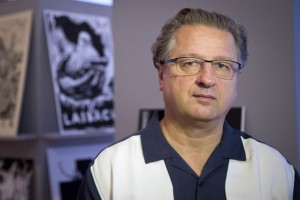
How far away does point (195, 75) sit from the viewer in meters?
1.35

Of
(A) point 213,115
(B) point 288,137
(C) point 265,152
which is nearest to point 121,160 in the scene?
(A) point 213,115

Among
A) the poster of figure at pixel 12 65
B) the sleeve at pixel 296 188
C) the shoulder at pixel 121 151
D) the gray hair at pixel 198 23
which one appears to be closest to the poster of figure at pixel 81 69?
the poster of figure at pixel 12 65

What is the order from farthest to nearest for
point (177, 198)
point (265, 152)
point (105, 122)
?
1. point (105, 122)
2. point (265, 152)
3. point (177, 198)

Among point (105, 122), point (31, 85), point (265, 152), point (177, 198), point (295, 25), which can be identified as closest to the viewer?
point (177, 198)

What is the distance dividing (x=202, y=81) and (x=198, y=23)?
0.22 m

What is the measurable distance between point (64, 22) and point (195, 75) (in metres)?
2.19

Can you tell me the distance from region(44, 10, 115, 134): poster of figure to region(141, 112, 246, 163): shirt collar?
1837 mm

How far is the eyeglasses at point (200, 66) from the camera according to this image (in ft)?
4.42

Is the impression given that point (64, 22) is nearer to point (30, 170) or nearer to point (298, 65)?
point (30, 170)

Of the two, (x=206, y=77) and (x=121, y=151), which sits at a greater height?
(x=206, y=77)

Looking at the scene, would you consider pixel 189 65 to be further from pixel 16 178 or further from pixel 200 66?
pixel 16 178

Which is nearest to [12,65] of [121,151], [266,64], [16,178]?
[16,178]

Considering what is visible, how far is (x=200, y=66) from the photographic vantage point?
1.35m

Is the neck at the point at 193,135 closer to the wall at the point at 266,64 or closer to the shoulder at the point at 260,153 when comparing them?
the shoulder at the point at 260,153
